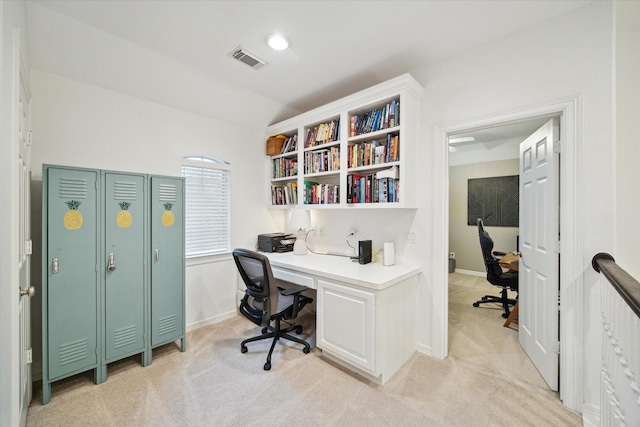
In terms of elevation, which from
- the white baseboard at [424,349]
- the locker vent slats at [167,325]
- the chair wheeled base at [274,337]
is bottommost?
the white baseboard at [424,349]

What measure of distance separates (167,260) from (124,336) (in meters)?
0.68

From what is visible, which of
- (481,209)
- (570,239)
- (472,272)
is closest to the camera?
(570,239)

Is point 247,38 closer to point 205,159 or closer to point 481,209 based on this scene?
point 205,159

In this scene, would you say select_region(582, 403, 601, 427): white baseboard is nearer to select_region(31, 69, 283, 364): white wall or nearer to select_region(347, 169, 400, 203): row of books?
select_region(347, 169, 400, 203): row of books

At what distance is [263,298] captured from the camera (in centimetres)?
227

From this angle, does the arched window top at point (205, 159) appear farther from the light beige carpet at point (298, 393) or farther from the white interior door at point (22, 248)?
the light beige carpet at point (298, 393)

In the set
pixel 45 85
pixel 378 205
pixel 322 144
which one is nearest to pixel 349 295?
pixel 378 205

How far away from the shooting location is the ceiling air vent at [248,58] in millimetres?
2277

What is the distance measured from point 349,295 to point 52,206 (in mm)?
2277

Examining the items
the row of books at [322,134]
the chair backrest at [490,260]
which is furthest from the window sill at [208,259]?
the chair backrest at [490,260]

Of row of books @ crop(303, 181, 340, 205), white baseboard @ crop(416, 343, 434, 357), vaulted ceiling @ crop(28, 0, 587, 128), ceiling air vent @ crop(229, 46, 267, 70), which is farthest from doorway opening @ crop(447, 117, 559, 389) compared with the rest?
ceiling air vent @ crop(229, 46, 267, 70)

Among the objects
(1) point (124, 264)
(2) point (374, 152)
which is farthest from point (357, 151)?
(1) point (124, 264)

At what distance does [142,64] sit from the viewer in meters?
2.37

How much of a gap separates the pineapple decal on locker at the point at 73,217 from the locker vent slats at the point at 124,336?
2.99 ft
